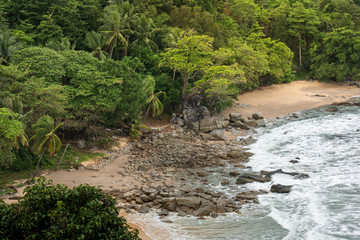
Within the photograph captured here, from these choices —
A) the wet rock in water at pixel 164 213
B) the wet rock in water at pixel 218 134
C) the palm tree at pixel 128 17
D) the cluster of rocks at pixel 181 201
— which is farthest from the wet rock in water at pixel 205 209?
the palm tree at pixel 128 17

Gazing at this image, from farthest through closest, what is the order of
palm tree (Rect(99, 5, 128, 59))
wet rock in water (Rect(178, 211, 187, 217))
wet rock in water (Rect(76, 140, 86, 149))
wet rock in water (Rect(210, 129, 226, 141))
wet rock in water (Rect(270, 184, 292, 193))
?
palm tree (Rect(99, 5, 128, 59)) < wet rock in water (Rect(210, 129, 226, 141)) < wet rock in water (Rect(76, 140, 86, 149)) < wet rock in water (Rect(270, 184, 292, 193)) < wet rock in water (Rect(178, 211, 187, 217))

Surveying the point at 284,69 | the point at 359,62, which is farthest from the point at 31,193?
the point at 359,62

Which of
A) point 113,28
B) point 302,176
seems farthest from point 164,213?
point 113,28

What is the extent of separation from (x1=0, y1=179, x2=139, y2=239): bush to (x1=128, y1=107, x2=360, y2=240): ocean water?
18.1 feet

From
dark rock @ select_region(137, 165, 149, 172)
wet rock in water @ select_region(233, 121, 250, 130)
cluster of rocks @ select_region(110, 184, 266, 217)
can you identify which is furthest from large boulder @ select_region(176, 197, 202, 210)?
wet rock in water @ select_region(233, 121, 250, 130)

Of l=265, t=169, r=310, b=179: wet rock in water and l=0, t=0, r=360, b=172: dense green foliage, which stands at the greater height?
l=0, t=0, r=360, b=172: dense green foliage

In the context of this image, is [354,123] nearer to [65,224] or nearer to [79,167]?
[79,167]

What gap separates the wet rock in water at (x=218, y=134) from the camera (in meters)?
31.1

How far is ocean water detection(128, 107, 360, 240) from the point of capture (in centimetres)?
1499

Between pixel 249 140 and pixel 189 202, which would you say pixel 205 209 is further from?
pixel 249 140

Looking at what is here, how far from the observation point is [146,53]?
3688cm

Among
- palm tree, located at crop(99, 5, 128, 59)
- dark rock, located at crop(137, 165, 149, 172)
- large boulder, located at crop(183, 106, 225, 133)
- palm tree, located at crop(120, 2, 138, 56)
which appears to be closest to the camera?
dark rock, located at crop(137, 165, 149, 172)

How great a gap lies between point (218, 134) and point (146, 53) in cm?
1225

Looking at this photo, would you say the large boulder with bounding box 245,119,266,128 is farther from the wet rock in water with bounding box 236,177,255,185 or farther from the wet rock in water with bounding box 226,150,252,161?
the wet rock in water with bounding box 236,177,255,185
